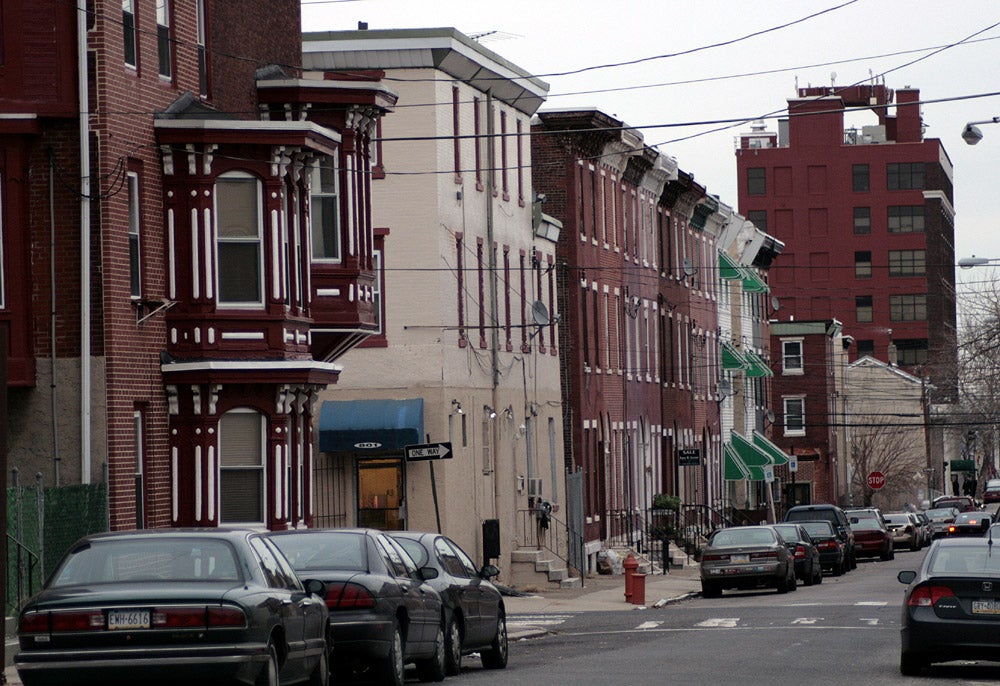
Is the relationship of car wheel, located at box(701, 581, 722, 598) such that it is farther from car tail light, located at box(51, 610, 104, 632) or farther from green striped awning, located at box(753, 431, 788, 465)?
green striped awning, located at box(753, 431, 788, 465)

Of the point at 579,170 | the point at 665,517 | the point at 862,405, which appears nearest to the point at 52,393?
the point at 579,170

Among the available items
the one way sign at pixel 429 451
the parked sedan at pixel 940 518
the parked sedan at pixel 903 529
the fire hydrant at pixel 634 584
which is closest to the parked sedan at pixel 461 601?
the one way sign at pixel 429 451

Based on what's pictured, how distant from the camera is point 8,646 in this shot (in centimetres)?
2192

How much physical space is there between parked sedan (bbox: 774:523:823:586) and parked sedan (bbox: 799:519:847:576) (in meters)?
3.60

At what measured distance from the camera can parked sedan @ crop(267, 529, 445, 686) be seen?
58.0ft

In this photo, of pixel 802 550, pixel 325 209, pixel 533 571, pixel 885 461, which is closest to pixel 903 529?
pixel 802 550

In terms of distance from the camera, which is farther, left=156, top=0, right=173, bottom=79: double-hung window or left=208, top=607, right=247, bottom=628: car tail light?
left=156, top=0, right=173, bottom=79: double-hung window

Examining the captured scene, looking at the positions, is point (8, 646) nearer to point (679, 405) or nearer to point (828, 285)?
point (679, 405)

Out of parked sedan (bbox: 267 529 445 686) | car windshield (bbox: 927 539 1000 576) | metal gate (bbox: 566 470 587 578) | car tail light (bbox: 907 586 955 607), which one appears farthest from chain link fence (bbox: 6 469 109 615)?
metal gate (bbox: 566 470 587 578)

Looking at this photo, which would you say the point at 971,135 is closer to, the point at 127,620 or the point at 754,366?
the point at 127,620

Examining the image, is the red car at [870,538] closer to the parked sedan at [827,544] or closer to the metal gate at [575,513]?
the parked sedan at [827,544]

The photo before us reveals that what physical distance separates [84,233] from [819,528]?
27.8 metres

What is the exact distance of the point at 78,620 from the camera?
46.6 ft

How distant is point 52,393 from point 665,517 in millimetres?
34638
